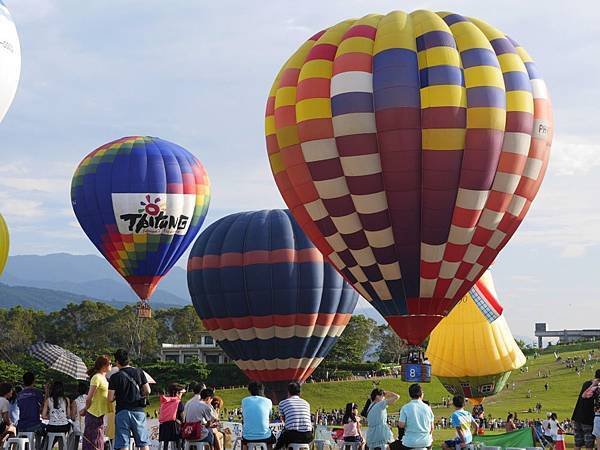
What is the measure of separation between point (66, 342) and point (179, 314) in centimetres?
1566

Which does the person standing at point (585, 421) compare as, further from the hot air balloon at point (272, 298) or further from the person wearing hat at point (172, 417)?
the hot air balloon at point (272, 298)

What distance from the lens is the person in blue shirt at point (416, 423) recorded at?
36.2 ft

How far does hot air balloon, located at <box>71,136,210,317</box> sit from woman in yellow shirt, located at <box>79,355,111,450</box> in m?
25.9

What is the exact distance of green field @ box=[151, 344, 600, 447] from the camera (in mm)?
53062

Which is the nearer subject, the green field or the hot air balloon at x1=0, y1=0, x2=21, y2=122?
the hot air balloon at x1=0, y1=0, x2=21, y2=122

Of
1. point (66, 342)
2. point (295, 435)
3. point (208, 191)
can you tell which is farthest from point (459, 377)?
point (66, 342)

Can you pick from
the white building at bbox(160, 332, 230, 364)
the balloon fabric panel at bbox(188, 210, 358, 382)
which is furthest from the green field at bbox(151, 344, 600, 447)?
the white building at bbox(160, 332, 230, 364)

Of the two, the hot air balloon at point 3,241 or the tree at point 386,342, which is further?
the tree at point 386,342

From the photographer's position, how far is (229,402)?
5828 centimetres

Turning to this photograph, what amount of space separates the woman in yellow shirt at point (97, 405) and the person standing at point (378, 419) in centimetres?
354

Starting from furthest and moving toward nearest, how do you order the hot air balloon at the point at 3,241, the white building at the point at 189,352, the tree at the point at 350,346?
the white building at the point at 189,352, the tree at the point at 350,346, the hot air balloon at the point at 3,241

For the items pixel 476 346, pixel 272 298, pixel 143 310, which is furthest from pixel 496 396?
pixel 272 298

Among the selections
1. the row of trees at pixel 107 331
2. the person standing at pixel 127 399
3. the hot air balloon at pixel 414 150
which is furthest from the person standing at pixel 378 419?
the row of trees at pixel 107 331

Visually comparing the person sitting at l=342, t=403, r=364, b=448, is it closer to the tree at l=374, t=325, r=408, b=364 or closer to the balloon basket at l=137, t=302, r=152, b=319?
the balloon basket at l=137, t=302, r=152, b=319
